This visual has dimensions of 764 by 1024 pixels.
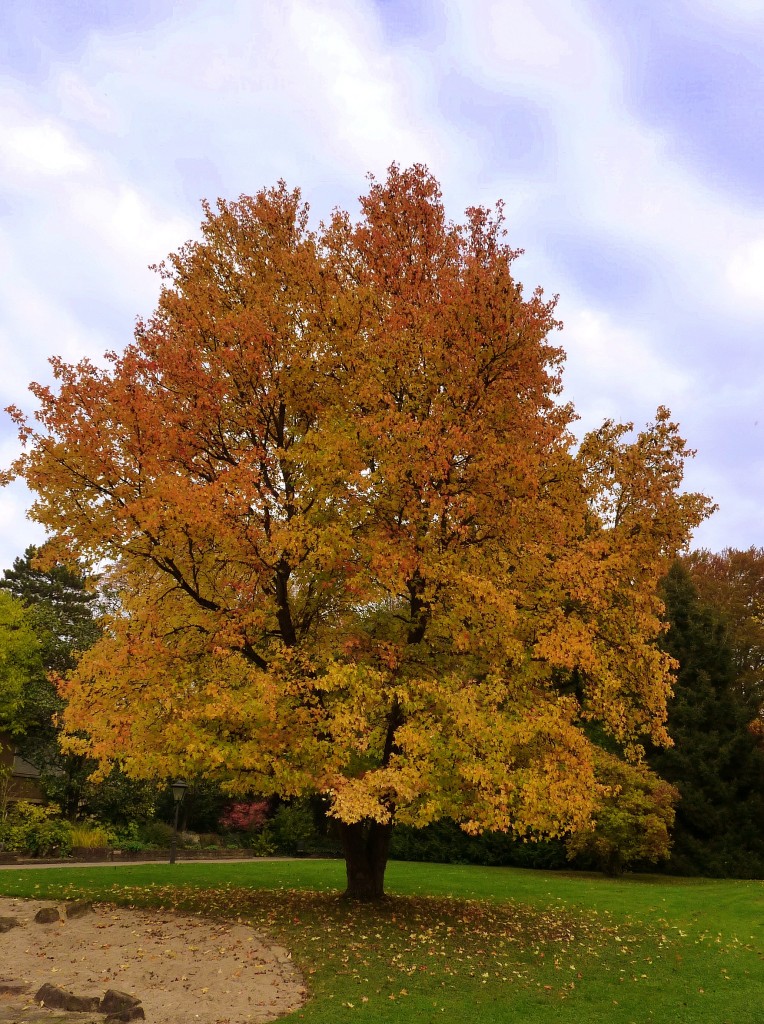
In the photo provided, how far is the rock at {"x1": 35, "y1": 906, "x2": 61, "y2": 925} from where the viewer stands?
11.4 metres

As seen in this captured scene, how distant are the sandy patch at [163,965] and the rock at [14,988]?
0.41ft

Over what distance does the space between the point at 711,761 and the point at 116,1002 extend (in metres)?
26.5

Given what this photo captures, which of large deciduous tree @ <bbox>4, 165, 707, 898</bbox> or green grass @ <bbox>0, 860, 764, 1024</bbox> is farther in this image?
large deciduous tree @ <bbox>4, 165, 707, 898</bbox>

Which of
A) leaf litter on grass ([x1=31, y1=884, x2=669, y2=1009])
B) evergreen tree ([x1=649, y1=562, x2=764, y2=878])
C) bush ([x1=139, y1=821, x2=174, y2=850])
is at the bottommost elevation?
bush ([x1=139, y1=821, x2=174, y2=850])

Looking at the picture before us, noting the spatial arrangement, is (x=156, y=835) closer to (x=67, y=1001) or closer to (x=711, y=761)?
(x=711, y=761)

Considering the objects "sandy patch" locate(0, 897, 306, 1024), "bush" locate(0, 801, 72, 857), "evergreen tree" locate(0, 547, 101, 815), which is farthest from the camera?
"evergreen tree" locate(0, 547, 101, 815)

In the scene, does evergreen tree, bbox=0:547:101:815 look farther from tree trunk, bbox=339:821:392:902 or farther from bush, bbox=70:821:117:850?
tree trunk, bbox=339:821:392:902

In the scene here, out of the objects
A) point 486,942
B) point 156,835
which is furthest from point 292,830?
point 486,942

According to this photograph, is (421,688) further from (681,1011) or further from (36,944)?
(36,944)

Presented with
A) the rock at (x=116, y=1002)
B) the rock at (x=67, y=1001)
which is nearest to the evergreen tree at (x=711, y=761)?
the rock at (x=116, y=1002)

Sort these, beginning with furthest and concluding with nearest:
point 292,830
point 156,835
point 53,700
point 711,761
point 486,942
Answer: point 292,830, point 711,761, point 53,700, point 156,835, point 486,942

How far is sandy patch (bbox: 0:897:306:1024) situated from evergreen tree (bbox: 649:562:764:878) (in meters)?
21.3

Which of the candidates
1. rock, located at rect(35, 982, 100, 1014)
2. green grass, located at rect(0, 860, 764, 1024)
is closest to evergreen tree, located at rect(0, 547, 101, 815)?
green grass, located at rect(0, 860, 764, 1024)

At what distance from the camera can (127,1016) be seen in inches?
286
